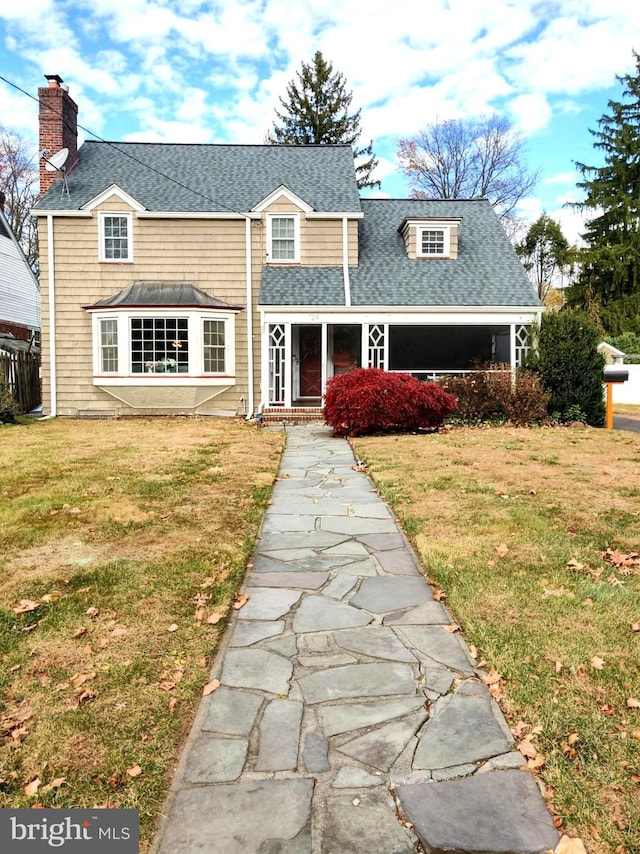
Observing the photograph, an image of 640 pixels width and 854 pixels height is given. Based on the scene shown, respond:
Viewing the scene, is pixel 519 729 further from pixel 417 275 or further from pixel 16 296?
pixel 16 296

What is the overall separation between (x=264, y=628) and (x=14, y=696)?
1325mm

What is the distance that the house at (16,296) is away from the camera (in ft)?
68.9

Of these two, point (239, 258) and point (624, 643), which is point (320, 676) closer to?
point (624, 643)

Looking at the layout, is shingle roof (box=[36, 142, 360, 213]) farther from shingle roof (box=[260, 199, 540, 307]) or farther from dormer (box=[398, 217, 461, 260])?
dormer (box=[398, 217, 461, 260])

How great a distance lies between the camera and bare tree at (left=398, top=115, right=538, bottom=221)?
3375 centimetres

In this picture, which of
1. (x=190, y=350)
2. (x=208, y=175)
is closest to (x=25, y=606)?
(x=190, y=350)

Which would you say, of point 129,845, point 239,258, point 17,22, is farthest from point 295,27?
point 129,845

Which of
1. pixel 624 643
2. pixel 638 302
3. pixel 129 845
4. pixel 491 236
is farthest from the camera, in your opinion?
pixel 638 302

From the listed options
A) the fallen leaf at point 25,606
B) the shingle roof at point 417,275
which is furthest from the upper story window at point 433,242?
the fallen leaf at point 25,606

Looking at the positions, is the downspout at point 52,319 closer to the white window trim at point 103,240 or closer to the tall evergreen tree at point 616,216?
the white window trim at point 103,240

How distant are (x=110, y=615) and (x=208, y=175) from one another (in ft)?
54.0

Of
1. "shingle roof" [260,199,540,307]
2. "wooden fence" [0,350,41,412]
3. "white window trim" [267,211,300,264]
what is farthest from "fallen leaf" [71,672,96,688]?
"white window trim" [267,211,300,264]

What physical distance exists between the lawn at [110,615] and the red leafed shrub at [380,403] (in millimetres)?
4027

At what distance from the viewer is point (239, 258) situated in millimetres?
16656
